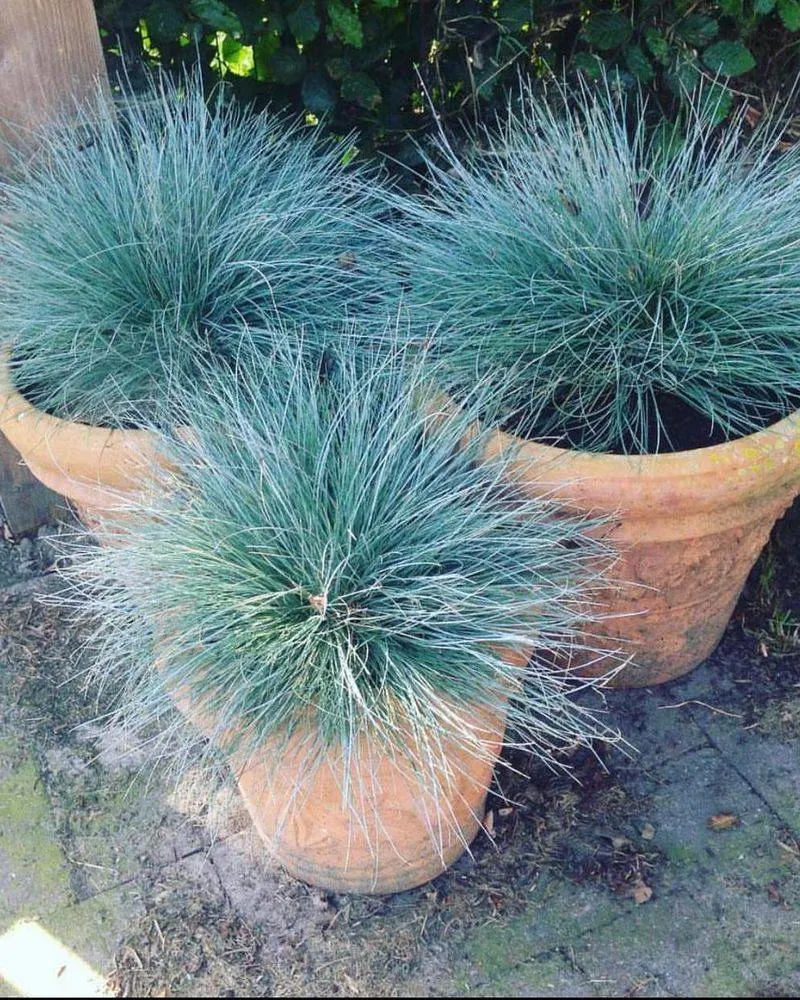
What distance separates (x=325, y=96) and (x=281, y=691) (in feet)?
5.40

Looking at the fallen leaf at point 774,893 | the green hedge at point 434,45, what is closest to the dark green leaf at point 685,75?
the green hedge at point 434,45

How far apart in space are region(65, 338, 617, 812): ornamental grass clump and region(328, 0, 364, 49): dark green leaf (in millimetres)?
1024

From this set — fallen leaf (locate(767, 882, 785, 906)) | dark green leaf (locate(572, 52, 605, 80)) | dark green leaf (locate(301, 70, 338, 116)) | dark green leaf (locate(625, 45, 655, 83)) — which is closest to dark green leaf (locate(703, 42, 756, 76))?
dark green leaf (locate(625, 45, 655, 83))

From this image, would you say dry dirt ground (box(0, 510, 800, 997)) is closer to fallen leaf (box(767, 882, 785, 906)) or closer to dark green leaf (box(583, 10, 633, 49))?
fallen leaf (box(767, 882, 785, 906))

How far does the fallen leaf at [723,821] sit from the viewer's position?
202 cm

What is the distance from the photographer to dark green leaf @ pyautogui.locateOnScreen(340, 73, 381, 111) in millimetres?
2617

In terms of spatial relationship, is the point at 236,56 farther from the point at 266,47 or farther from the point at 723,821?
the point at 723,821

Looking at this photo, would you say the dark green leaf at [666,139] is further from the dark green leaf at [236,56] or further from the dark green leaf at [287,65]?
the dark green leaf at [236,56]

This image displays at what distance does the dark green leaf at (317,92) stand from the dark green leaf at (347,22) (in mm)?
173

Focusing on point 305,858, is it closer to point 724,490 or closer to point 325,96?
point 724,490

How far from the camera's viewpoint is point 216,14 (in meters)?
2.44

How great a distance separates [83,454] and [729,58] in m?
1.68

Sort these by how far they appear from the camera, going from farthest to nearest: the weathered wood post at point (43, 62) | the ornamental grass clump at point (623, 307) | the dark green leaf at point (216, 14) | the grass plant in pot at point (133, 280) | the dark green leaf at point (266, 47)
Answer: the dark green leaf at point (266, 47)
the dark green leaf at point (216, 14)
the weathered wood post at point (43, 62)
the grass plant in pot at point (133, 280)
the ornamental grass clump at point (623, 307)

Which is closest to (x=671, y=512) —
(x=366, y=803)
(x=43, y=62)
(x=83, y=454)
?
(x=366, y=803)
